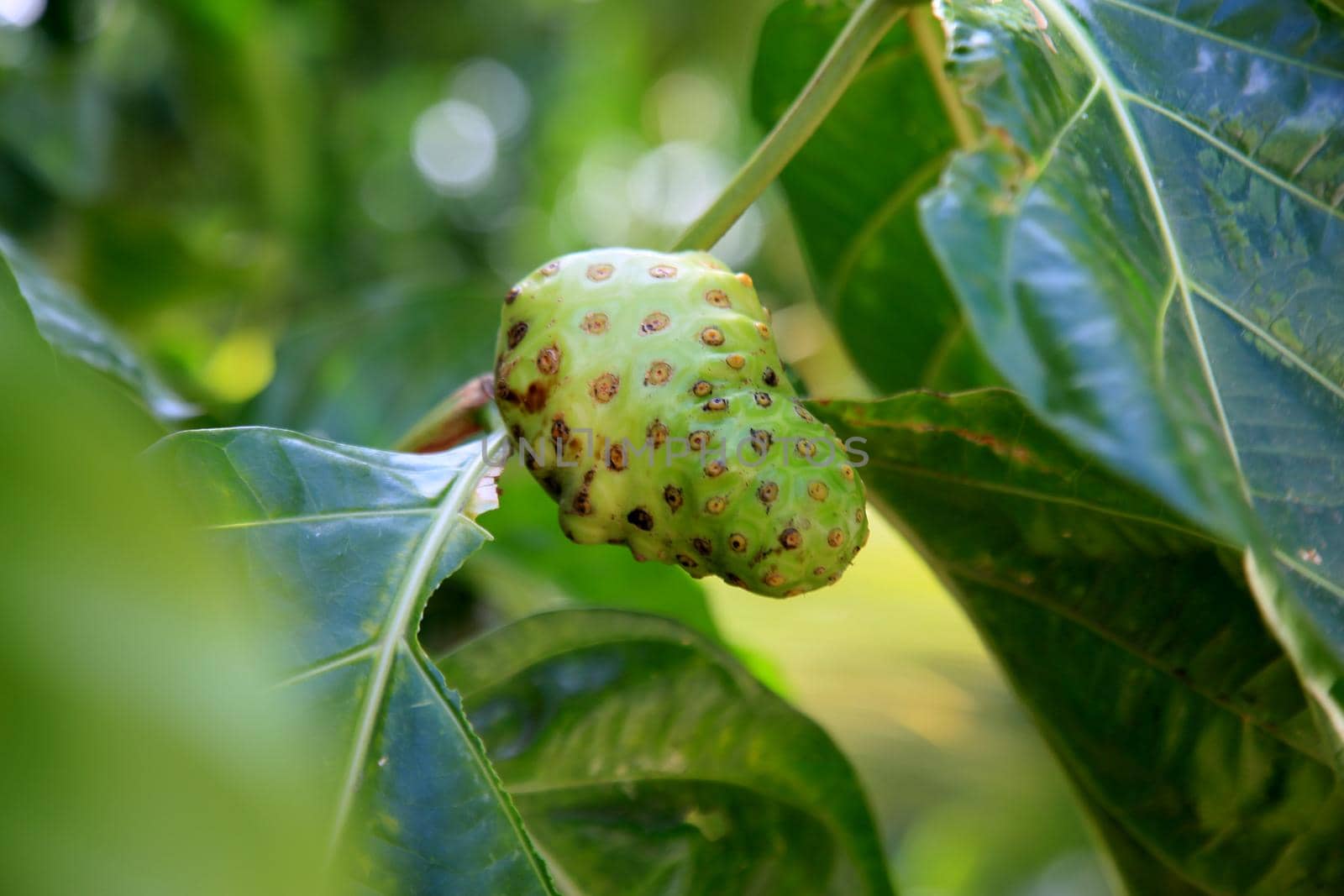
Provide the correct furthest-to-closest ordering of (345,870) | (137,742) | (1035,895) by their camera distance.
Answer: (1035,895), (345,870), (137,742)

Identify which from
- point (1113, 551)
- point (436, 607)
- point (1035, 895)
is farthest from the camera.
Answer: point (1035, 895)

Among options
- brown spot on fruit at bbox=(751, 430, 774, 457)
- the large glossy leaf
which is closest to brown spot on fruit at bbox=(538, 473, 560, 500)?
brown spot on fruit at bbox=(751, 430, 774, 457)

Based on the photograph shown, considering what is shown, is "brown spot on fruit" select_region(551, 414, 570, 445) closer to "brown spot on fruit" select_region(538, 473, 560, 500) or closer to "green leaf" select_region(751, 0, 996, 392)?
"brown spot on fruit" select_region(538, 473, 560, 500)

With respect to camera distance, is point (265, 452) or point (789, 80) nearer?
point (265, 452)

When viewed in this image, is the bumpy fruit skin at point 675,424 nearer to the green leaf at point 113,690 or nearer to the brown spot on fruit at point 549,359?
the brown spot on fruit at point 549,359

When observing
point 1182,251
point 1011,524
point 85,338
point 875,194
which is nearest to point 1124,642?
point 1011,524

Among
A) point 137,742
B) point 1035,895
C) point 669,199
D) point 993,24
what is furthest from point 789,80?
point 669,199

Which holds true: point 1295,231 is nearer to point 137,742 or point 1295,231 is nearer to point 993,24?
point 993,24
